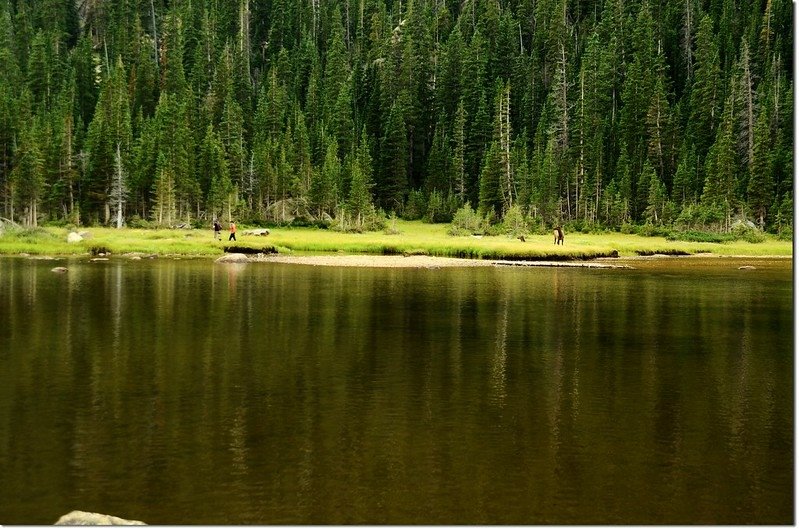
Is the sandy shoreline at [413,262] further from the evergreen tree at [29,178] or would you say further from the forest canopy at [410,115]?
the evergreen tree at [29,178]

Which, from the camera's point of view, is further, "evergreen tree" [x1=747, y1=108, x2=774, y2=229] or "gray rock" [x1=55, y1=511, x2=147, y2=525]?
"evergreen tree" [x1=747, y1=108, x2=774, y2=229]

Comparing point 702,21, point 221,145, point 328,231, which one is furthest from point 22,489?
point 702,21

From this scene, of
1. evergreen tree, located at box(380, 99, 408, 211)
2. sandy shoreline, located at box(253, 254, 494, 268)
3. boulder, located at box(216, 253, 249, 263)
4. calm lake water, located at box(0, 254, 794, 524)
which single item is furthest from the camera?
evergreen tree, located at box(380, 99, 408, 211)

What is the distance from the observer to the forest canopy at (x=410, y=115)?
11175 centimetres

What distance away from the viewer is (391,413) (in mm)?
17188

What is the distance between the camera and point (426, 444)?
49.2ft

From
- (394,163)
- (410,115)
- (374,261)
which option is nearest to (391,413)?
(374,261)

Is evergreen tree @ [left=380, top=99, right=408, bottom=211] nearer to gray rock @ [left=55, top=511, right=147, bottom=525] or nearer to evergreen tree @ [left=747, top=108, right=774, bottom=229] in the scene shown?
evergreen tree @ [left=747, top=108, right=774, bottom=229]

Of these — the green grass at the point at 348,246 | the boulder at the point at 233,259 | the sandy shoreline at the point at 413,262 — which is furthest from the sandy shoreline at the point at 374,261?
the green grass at the point at 348,246

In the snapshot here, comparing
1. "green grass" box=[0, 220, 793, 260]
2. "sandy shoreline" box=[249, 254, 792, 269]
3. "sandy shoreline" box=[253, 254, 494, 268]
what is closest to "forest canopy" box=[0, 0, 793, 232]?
"green grass" box=[0, 220, 793, 260]

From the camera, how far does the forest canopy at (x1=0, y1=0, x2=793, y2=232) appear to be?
11175 centimetres

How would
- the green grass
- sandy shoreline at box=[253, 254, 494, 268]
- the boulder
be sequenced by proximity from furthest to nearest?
the green grass → the boulder → sandy shoreline at box=[253, 254, 494, 268]

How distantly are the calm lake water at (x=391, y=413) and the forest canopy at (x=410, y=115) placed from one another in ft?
243

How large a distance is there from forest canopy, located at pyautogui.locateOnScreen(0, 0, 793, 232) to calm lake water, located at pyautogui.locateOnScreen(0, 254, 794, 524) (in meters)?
74.1
